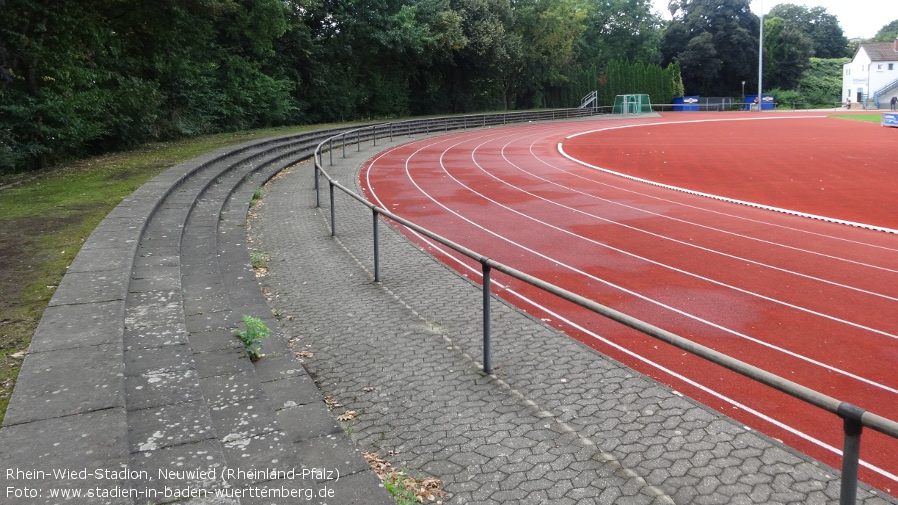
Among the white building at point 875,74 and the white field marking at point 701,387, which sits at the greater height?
the white building at point 875,74

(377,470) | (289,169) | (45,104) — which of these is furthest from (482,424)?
(289,169)

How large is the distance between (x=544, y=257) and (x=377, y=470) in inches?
267

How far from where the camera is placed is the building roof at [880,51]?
264 feet

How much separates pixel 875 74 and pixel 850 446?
3664 inches

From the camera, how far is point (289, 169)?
2222 cm

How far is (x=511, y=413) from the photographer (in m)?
5.30

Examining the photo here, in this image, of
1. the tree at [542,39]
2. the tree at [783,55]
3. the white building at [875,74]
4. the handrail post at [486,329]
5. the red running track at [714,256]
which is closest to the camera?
the handrail post at [486,329]

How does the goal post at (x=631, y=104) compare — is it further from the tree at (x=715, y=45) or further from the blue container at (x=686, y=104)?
the tree at (x=715, y=45)

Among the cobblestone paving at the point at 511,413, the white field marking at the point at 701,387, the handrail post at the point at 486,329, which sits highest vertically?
the handrail post at the point at 486,329

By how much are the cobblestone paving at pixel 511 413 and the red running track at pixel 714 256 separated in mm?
660

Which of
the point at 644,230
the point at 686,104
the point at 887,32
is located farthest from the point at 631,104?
the point at 887,32

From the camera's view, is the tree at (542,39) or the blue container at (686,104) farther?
the blue container at (686,104)

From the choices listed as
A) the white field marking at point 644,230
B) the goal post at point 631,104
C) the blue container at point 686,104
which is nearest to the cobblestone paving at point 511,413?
the white field marking at point 644,230

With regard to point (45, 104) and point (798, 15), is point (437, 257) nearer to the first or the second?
point (45, 104)
